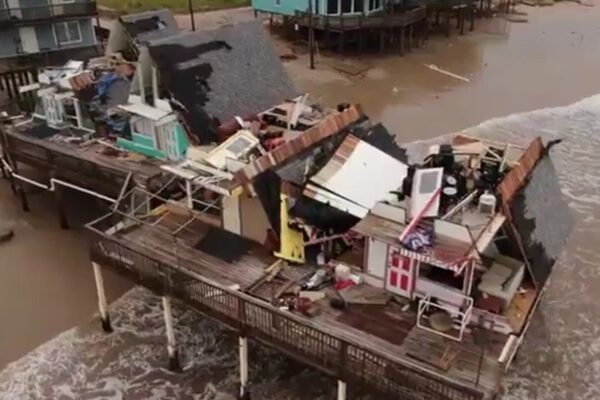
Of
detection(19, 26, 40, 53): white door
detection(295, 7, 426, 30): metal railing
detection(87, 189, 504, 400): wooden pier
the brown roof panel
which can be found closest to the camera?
detection(87, 189, 504, 400): wooden pier

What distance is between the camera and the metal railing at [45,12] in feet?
110

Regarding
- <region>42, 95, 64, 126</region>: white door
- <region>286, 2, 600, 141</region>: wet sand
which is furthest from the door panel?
<region>286, 2, 600, 141</region>: wet sand

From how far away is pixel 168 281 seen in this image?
16703 millimetres

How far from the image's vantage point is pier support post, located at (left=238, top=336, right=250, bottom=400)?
16016 mm

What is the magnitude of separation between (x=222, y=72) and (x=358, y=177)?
27.5ft

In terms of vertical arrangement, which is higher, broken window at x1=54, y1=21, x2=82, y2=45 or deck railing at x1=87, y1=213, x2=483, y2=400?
broken window at x1=54, y1=21, x2=82, y2=45

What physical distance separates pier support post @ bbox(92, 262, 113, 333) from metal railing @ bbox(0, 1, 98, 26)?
797 inches

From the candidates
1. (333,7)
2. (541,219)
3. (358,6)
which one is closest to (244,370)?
(541,219)

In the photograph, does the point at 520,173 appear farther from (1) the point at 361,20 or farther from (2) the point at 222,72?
(1) the point at 361,20

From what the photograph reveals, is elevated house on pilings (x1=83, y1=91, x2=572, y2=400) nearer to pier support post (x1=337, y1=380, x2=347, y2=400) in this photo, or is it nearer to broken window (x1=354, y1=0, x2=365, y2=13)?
pier support post (x1=337, y1=380, x2=347, y2=400)

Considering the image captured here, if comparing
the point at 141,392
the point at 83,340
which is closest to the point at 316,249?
the point at 141,392

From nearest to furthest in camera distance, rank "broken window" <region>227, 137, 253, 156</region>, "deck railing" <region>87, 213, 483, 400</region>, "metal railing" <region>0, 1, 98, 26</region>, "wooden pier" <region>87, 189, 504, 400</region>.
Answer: "deck railing" <region>87, 213, 483, 400</region>
"wooden pier" <region>87, 189, 504, 400</region>
"broken window" <region>227, 137, 253, 156</region>
"metal railing" <region>0, 1, 98, 26</region>

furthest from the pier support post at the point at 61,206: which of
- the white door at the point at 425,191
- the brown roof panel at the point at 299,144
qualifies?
the white door at the point at 425,191

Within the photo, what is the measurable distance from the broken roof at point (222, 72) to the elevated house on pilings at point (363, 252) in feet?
11.0
